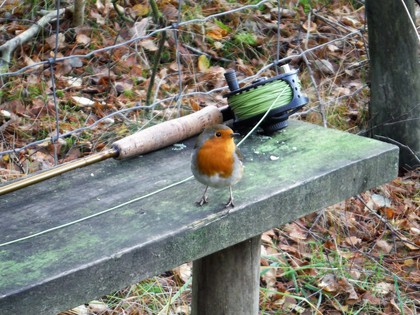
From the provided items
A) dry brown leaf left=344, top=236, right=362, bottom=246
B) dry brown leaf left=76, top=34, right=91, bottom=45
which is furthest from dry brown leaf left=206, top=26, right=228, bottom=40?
dry brown leaf left=344, top=236, right=362, bottom=246

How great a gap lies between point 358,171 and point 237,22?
9.90 ft

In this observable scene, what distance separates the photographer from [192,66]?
478cm

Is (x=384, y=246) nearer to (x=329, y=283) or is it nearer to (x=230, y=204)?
(x=329, y=283)

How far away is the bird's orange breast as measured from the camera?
6.72ft

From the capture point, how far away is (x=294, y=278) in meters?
3.35

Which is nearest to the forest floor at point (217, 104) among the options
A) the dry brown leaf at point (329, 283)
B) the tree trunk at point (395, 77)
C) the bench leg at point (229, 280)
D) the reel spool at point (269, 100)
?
the dry brown leaf at point (329, 283)

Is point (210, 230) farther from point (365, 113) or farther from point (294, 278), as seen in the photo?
point (365, 113)

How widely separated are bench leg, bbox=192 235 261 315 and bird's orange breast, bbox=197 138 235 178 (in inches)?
18.5

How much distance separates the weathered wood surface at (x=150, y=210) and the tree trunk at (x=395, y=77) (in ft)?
5.09

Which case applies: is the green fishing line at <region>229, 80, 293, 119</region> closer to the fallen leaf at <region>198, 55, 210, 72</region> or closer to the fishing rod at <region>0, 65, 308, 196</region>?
the fishing rod at <region>0, 65, 308, 196</region>

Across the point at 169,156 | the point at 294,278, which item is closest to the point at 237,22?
the point at 294,278

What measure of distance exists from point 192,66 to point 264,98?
2379mm

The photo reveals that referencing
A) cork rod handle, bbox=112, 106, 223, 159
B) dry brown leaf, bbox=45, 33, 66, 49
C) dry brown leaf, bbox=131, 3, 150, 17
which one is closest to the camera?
cork rod handle, bbox=112, 106, 223, 159

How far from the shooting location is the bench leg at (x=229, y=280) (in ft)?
8.22
